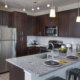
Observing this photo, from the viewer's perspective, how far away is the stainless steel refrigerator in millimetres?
3758

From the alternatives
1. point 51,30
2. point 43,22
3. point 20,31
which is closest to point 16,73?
point 20,31

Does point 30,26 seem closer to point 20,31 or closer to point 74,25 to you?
point 20,31

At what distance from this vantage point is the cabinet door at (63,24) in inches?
148

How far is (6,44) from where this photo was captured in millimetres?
3863

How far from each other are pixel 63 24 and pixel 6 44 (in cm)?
242

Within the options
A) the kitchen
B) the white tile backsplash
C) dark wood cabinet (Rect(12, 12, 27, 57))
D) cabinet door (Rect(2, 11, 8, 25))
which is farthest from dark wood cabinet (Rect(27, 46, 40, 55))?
cabinet door (Rect(2, 11, 8, 25))

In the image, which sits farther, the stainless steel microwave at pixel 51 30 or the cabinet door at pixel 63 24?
the stainless steel microwave at pixel 51 30

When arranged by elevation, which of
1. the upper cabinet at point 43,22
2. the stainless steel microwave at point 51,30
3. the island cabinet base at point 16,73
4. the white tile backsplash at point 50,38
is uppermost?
the upper cabinet at point 43,22

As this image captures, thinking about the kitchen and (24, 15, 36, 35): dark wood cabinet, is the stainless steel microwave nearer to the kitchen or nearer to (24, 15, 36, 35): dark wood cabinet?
the kitchen

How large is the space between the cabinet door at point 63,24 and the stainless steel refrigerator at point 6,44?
195 centimetres

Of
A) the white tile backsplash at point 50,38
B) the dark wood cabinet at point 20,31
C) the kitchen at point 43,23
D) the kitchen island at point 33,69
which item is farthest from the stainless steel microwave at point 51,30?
the kitchen island at point 33,69

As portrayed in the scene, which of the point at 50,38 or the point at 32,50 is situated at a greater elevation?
the point at 50,38

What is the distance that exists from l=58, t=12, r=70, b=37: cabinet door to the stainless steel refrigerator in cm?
195

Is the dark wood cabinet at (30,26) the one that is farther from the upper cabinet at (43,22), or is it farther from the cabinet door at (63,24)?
the cabinet door at (63,24)
